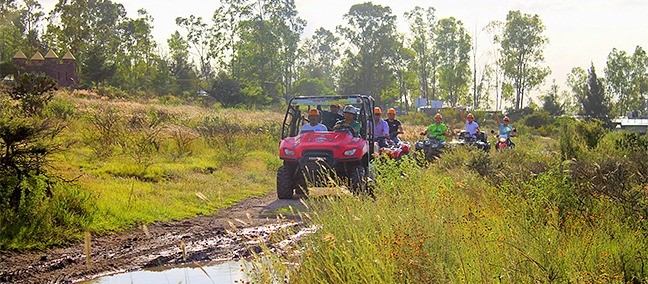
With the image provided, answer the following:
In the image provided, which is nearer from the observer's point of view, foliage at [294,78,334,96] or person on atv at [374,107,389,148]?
person on atv at [374,107,389,148]

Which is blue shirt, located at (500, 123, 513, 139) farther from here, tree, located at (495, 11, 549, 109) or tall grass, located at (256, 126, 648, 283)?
tree, located at (495, 11, 549, 109)

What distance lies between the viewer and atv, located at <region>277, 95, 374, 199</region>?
13.9 meters

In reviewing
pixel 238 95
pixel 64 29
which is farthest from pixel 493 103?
pixel 64 29

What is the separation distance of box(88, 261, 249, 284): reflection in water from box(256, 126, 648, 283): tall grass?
3.97 ft

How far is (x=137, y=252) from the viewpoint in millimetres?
9688

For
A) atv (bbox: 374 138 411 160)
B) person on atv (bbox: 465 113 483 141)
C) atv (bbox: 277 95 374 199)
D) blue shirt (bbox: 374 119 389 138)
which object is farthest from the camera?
person on atv (bbox: 465 113 483 141)

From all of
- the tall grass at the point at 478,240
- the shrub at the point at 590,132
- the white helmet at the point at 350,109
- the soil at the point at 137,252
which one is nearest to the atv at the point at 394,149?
the white helmet at the point at 350,109

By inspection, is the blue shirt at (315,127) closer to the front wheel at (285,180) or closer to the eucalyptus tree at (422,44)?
the front wheel at (285,180)

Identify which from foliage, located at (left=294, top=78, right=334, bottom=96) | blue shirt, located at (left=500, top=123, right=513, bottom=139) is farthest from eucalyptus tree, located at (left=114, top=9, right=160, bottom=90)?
blue shirt, located at (left=500, top=123, right=513, bottom=139)

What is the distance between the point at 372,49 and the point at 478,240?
66.8 meters

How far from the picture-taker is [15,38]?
62344mm

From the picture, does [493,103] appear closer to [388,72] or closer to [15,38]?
[388,72]

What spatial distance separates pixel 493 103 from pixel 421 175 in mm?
66247

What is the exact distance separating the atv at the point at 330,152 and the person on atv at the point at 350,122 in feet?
0.12
